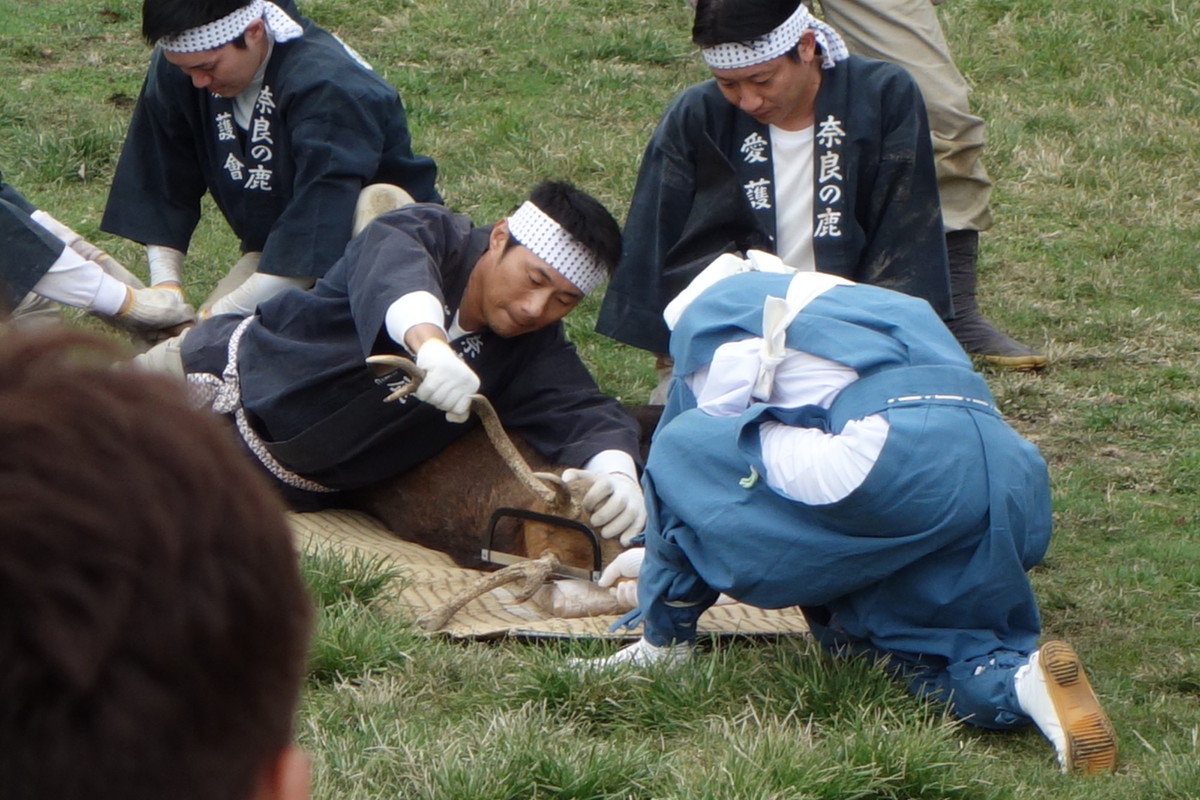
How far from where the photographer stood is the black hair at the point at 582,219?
12.8ft

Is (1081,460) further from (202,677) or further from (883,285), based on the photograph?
(202,677)

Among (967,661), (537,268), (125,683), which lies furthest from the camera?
(537,268)

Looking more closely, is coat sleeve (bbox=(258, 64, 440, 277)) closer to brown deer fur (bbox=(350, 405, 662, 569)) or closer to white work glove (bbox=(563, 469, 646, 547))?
brown deer fur (bbox=(350, 405, 662, 569))

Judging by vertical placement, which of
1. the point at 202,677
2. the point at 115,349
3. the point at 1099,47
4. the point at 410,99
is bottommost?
the point at 410,99

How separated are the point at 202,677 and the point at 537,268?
315 cm

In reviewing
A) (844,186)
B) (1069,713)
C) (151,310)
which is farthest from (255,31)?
(1069,713)

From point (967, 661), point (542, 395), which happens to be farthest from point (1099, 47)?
point (967, 661)

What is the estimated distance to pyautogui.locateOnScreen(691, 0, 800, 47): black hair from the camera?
4070 mm

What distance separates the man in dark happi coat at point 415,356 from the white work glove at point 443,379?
0.36 ft

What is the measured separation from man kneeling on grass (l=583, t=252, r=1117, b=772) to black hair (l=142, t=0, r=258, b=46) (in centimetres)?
228

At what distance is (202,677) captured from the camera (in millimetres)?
796

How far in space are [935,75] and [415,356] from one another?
269 centimetres

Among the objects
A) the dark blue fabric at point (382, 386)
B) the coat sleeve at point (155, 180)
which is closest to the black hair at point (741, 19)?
the dark blue fabric at point (382, 386)

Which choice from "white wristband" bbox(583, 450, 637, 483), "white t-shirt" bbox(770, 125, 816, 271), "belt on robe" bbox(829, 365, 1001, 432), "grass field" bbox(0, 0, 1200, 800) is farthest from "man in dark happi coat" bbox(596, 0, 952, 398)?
"belt on robe" bbox(829, 365, 1001, 432)
